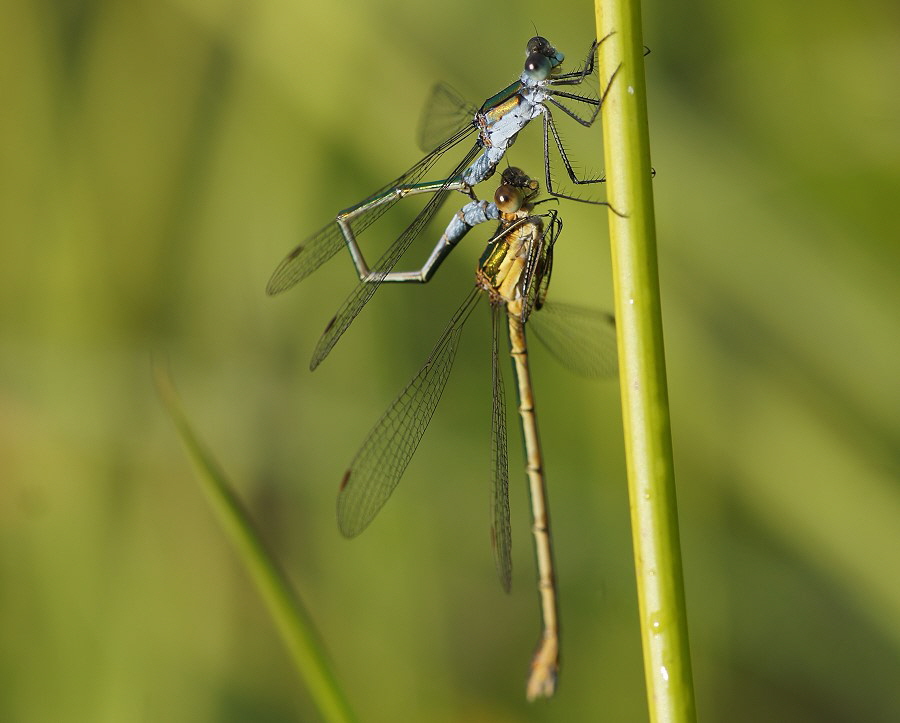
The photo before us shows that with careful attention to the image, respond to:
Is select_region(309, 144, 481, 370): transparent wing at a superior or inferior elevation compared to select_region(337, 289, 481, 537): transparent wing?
superior

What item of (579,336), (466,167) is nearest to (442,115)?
(466,167)

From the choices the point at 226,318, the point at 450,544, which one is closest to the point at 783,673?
the point at 450,544

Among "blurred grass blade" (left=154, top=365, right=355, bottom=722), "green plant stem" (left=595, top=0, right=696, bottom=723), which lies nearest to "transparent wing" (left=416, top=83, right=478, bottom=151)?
"green plant stem" (left=595, top=0, right=696, bottom=723)

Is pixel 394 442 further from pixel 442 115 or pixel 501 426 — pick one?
pixel 442 115

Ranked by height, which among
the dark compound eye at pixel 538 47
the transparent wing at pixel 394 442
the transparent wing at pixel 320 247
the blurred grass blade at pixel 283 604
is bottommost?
the blurred grass blade at pixel 283 604

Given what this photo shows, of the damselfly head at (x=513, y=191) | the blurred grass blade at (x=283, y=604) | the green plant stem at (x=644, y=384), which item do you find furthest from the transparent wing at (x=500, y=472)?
the green plant stem at (x=644, y=384)

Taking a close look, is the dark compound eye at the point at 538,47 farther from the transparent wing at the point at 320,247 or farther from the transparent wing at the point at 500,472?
the transparent wing at the point at 500,472

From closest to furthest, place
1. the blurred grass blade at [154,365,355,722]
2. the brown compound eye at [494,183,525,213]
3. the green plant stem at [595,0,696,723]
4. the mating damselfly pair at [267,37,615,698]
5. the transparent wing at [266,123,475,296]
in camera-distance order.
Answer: the green plant stem at [595,0,696,723] → the blurred grass blade at [154,365,355,722] → the brown compound eye at [494,183,525,213] → the mating damselfly pair at [267,37,615,698] → the transparent wing at [266,123,475,296]

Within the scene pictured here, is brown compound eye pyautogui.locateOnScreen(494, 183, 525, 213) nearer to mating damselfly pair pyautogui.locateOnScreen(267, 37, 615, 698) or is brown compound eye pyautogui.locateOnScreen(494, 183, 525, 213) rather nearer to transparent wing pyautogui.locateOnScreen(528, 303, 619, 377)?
mating damselfly pair pyautogui.locateOnScreen(267, 37, 615, 698)
